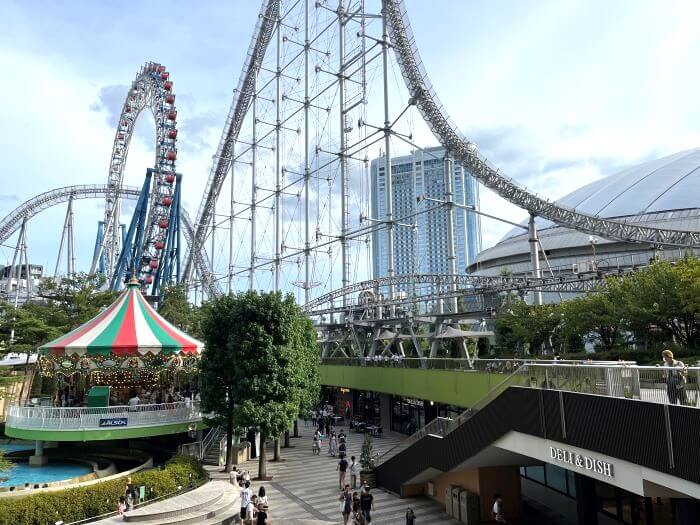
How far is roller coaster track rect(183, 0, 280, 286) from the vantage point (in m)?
52.8

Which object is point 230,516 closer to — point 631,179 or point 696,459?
point 696,459

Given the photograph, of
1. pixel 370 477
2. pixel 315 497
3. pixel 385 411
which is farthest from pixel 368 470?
pixel 385 411

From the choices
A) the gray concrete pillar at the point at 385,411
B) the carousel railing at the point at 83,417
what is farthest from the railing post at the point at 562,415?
the gray concrete pillar at the point at 385,411

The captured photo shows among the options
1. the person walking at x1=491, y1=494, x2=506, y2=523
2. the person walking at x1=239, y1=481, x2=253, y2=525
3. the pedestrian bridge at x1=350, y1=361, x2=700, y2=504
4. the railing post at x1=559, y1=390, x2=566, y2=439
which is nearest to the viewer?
the pedestrian bridge at x1=350, y1=361, x2=700, y2=504

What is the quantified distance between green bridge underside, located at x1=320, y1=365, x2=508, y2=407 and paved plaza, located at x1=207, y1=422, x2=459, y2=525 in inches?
139

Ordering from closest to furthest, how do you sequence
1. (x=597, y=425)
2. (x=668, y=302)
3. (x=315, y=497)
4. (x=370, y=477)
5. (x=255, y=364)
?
(x=597, y=425), (x=668, y=302), (x=315, y=497), (x=370, y=477), (x=255, y=364)

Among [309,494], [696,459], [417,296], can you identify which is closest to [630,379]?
[696,459]

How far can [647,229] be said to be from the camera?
94.0 ft

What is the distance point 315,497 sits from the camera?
19.9 metres

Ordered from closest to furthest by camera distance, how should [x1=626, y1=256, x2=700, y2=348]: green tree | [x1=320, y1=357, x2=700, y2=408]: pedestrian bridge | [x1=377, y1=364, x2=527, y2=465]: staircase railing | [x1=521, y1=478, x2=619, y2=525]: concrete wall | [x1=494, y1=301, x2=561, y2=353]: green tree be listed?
[x1=320, y1=357, x2=700, y2=408]: pedestrian bridge < [x1=377, y1=364, x2=527, y2=465]: staircase railing < [x1=521, y1=478, x2=619, y2=525]: concrete wall < [x1=626, y1=256, x2=700, y2=348]: green tree < [x1=494, y1=301, x2=561, y2=353]: green tree

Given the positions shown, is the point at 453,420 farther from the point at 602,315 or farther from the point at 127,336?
the point at 127,336

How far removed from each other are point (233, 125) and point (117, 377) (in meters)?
35.9

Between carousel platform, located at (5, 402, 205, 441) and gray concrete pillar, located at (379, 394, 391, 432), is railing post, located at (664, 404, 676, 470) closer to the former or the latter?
carousel platform, located at (5, 402, 205, 441)

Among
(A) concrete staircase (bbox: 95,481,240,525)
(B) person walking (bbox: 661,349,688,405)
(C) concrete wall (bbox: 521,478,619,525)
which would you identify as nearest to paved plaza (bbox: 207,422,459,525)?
(A) concrete staircase (bbox: 95,481,240,525)
